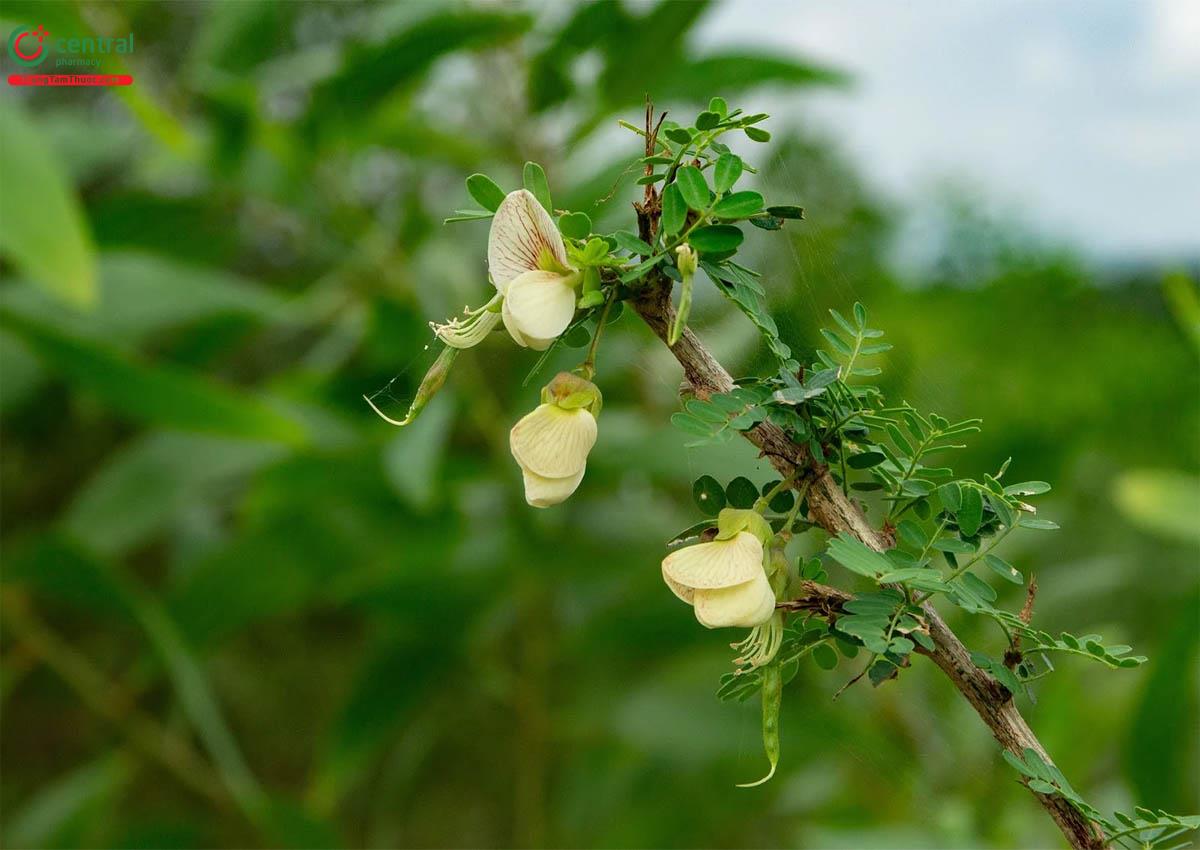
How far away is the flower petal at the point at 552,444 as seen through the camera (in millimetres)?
157

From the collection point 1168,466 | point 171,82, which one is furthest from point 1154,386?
point 171,82

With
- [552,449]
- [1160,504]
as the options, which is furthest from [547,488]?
[1160,504]

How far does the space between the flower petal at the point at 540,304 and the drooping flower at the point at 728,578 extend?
3 centimetres

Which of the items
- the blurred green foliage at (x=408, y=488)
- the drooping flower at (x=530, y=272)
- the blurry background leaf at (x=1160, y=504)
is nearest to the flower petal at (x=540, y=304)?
the drooping flower at (x=530, y=272)

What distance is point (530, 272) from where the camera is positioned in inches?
6.1

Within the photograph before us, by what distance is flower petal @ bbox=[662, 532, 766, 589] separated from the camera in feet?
0.49

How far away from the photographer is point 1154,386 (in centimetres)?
94

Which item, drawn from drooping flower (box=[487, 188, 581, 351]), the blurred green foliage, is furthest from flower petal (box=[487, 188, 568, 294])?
the blurred green foliage

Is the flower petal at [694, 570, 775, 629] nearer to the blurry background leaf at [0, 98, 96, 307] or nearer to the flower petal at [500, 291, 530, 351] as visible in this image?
the flower petal at [500, 291, 530, 351]

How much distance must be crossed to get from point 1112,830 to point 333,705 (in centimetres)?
82

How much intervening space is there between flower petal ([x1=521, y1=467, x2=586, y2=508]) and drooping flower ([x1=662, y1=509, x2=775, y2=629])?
0.06 ft

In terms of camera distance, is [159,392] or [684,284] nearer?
[684,284]

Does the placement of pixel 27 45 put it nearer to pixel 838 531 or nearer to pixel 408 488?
pixel 408 488

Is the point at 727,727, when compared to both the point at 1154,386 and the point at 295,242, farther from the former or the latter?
the point at 1154,386
